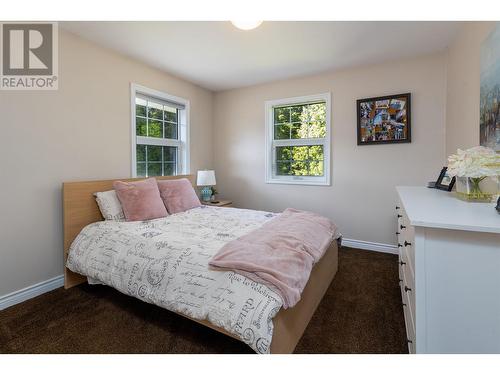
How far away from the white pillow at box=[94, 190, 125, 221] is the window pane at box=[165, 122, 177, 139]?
1324 millimetres

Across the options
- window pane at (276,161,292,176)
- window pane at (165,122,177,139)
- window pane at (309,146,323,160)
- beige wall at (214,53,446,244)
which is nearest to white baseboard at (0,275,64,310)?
window pane at (165,122,177,139)

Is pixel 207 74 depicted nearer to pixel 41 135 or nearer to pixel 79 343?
pixel 41 135

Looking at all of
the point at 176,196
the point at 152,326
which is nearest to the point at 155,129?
the point at 176,196

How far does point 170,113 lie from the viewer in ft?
11.6

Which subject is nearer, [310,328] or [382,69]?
[310,328]

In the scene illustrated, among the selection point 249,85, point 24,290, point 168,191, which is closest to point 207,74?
point 249,85

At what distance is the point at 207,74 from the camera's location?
3.38 meters

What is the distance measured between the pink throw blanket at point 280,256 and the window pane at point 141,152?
197cm

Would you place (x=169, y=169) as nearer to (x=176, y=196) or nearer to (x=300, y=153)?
(x=176, y=196)

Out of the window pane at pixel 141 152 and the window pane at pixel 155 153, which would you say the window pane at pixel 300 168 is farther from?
the window pane at pixel 141 152

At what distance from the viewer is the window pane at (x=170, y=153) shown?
11.4 feet

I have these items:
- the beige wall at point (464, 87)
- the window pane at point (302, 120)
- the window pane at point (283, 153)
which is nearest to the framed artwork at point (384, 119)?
the beige wall at point (464, 87)

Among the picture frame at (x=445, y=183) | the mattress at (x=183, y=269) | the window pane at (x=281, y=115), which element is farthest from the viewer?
the window pane at (x=281, y=115)
